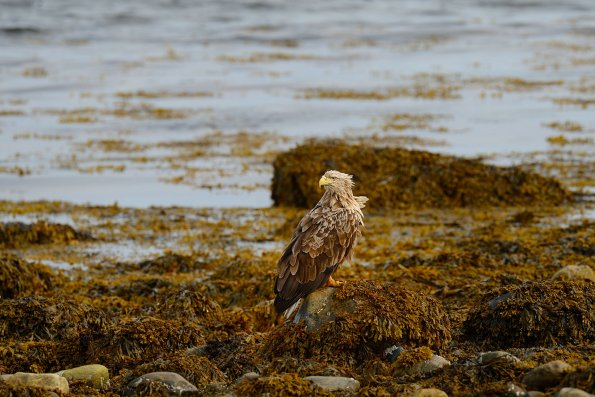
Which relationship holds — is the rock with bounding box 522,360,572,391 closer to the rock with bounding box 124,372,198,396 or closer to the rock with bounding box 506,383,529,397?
the rock with bounding box 506,383,529,397

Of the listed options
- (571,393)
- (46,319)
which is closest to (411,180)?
(46,319)

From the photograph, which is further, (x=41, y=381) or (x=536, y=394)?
(x=41, y=381)

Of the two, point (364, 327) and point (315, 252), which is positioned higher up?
point (315, 252)

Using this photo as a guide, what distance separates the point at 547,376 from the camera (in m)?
6.21

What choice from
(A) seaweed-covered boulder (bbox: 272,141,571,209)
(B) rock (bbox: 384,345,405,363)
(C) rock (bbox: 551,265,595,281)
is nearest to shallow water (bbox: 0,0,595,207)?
(A) seaweed-covered boulder (bbox: 272,141,571,209)

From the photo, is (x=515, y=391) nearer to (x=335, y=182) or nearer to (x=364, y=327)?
(x=364, y=327)

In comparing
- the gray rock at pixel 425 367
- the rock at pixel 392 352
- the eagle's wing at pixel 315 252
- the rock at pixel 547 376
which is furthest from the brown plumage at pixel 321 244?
the rock at pixel 547 376

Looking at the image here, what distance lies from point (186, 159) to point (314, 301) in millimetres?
12011

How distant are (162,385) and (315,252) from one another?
1.68m

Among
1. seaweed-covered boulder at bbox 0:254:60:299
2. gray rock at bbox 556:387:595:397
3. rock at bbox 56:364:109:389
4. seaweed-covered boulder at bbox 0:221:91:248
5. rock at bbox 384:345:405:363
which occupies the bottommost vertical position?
seaweed-covered boulder at bbox 0:221:91:248

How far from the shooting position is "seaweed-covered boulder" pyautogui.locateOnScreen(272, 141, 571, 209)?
15523 millimetres

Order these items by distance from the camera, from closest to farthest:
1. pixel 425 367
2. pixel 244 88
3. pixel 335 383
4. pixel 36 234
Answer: pixel 335 383, pixel 425 367, pixel 36 234, pixel 244 88

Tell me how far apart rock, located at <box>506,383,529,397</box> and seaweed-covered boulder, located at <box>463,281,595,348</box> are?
6.80ft

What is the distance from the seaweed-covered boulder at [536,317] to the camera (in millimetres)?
8117
